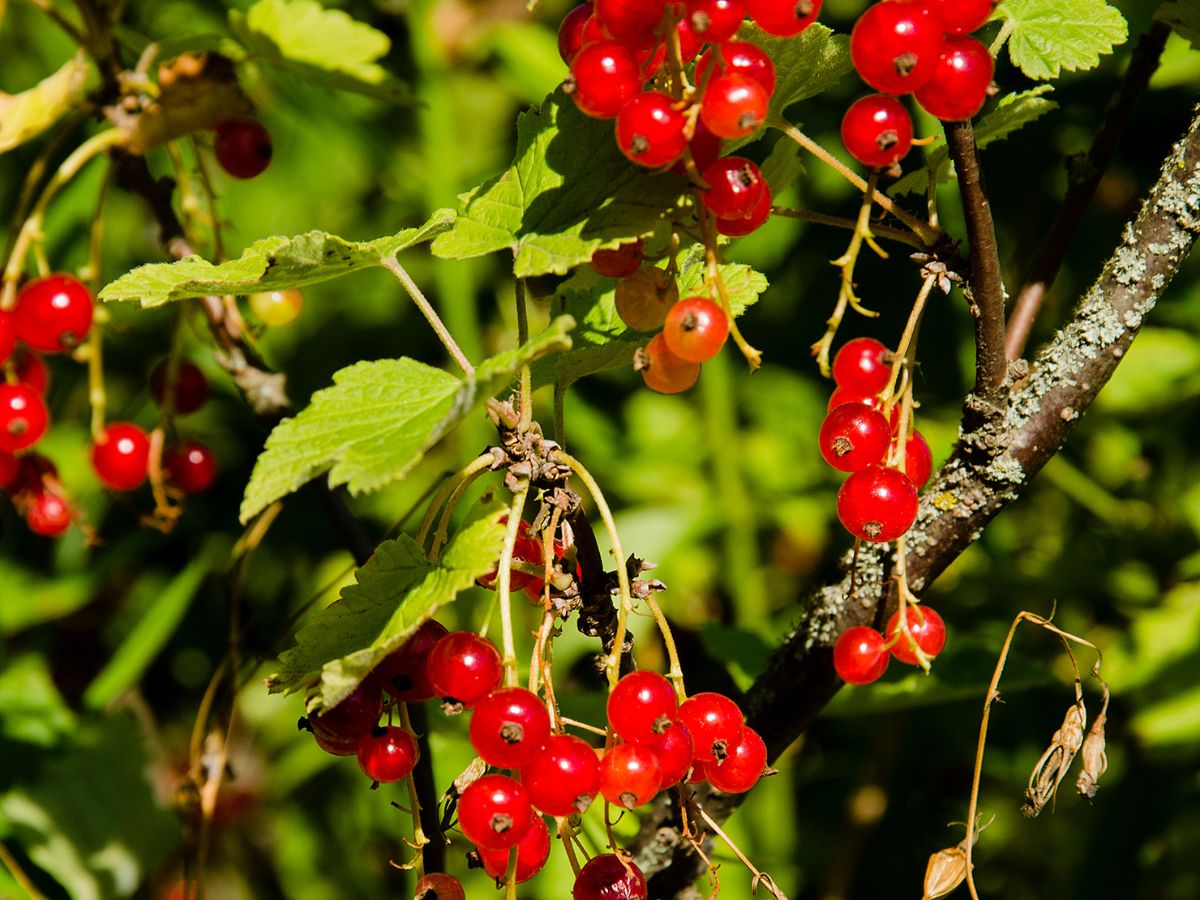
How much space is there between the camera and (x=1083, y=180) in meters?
0.89

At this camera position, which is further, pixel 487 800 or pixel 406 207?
pixel 406 207

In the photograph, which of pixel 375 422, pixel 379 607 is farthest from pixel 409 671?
pixel 375 422

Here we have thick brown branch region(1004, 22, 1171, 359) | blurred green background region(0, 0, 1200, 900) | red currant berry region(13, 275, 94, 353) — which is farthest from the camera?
blurred green background region(0, 0, 1200, 900)

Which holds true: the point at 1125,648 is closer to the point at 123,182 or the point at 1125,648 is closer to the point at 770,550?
the point at 770,550

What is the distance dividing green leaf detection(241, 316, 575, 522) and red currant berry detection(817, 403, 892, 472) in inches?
7.1

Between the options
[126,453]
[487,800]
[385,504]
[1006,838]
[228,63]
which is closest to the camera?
[487,800]

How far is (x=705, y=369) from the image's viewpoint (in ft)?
5.98

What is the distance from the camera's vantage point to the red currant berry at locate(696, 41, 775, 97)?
604 millimetres

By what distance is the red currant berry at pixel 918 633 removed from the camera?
73 centimetres

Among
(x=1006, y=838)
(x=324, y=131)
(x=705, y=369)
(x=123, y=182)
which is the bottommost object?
(x=1006, y=838)

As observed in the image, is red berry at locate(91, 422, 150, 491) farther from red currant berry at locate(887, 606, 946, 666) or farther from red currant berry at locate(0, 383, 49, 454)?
red currant berry at locate(887, 606, 946, 666)

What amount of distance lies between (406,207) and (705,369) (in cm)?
61

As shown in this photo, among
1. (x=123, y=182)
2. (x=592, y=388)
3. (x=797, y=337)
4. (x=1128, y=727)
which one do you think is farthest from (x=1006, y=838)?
(x=123, y=182)

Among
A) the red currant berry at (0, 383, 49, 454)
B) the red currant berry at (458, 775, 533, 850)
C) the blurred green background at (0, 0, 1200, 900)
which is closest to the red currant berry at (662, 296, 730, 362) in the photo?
the red currant berry at (458, 775, 533, 850)
